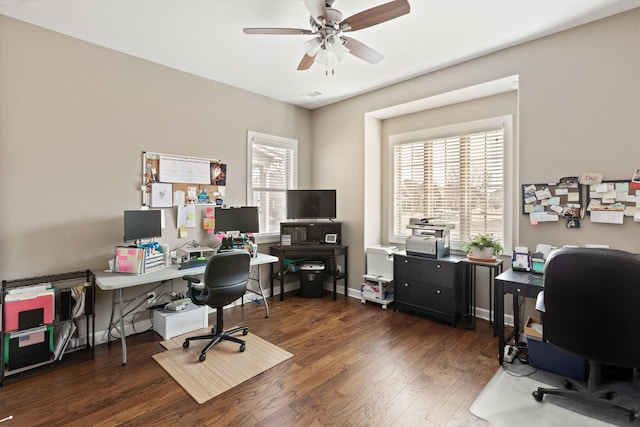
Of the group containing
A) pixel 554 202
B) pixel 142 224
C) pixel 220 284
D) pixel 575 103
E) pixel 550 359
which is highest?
pixel 575 103

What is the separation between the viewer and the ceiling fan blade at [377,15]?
188cm

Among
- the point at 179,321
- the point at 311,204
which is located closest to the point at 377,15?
the point at 311,204

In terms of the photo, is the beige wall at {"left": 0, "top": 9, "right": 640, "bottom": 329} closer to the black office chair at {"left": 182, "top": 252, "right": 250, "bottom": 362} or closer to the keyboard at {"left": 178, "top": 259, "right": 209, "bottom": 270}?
the keyboard at {"left": 178, "top": 259, "right": 209, "bottom": 270}

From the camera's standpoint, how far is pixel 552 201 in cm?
274

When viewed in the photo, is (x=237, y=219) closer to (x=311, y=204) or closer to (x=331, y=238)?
(x=311, y=204)

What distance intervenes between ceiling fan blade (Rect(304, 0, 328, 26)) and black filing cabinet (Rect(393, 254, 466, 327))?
2585mm

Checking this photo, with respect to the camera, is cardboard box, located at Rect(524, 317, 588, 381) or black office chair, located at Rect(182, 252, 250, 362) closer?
cardboard box, located at Rect(524, 317, 588, 381)

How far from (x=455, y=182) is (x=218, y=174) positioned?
2.95 meters

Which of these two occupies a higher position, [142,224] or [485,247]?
[142,224]

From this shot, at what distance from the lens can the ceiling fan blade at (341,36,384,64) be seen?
2.34 meters

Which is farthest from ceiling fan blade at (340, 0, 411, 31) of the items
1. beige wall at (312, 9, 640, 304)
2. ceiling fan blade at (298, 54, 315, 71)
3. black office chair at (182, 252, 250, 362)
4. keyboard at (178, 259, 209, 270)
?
keyboard at (178, 259, 209, 270)

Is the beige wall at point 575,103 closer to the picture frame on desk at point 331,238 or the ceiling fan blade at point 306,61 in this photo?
the ceiling fan blade at point 306,61

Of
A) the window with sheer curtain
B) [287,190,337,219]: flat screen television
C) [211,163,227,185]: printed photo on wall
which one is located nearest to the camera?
[211,163,227,185]: printed photo on wall

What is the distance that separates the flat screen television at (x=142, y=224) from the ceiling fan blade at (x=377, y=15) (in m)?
2.41
